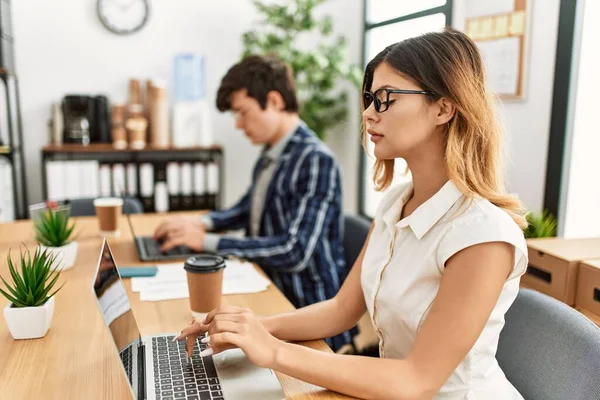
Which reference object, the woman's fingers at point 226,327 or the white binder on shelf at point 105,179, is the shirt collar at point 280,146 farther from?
the white binder on shelf at point 105,179

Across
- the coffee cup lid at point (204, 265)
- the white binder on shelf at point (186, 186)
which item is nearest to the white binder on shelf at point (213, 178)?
the white binder on shelf at point (186, 186)

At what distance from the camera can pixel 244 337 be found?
Answer: 945 mm

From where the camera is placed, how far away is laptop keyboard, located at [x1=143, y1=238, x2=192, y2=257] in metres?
1.82

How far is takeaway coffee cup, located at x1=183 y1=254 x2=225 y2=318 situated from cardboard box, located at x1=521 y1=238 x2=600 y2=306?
965mm

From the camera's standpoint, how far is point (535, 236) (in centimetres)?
201

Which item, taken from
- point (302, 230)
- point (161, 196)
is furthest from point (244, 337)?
point (161, 196)

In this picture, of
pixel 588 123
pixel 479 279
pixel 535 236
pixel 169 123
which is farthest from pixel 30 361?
pixel 169 123

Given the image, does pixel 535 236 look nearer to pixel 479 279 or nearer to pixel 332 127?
pixel 479 279

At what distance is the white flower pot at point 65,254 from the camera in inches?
62.5

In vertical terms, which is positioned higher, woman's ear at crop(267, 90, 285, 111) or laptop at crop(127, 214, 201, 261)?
woman's ear at crop(267, 90, 285, 111)

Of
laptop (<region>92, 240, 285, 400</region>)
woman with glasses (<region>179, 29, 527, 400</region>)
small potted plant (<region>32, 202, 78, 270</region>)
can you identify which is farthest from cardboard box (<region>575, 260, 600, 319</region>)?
small potted plant (<region>32, 202, 78, 270</region>)

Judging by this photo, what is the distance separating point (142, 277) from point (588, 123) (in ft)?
5.77

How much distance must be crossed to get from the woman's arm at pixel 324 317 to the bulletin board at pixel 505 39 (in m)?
1.41

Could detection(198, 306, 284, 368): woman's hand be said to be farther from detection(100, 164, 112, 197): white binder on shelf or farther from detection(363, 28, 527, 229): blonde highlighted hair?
detection(100, 164, 112, 197): white binder on shelf
